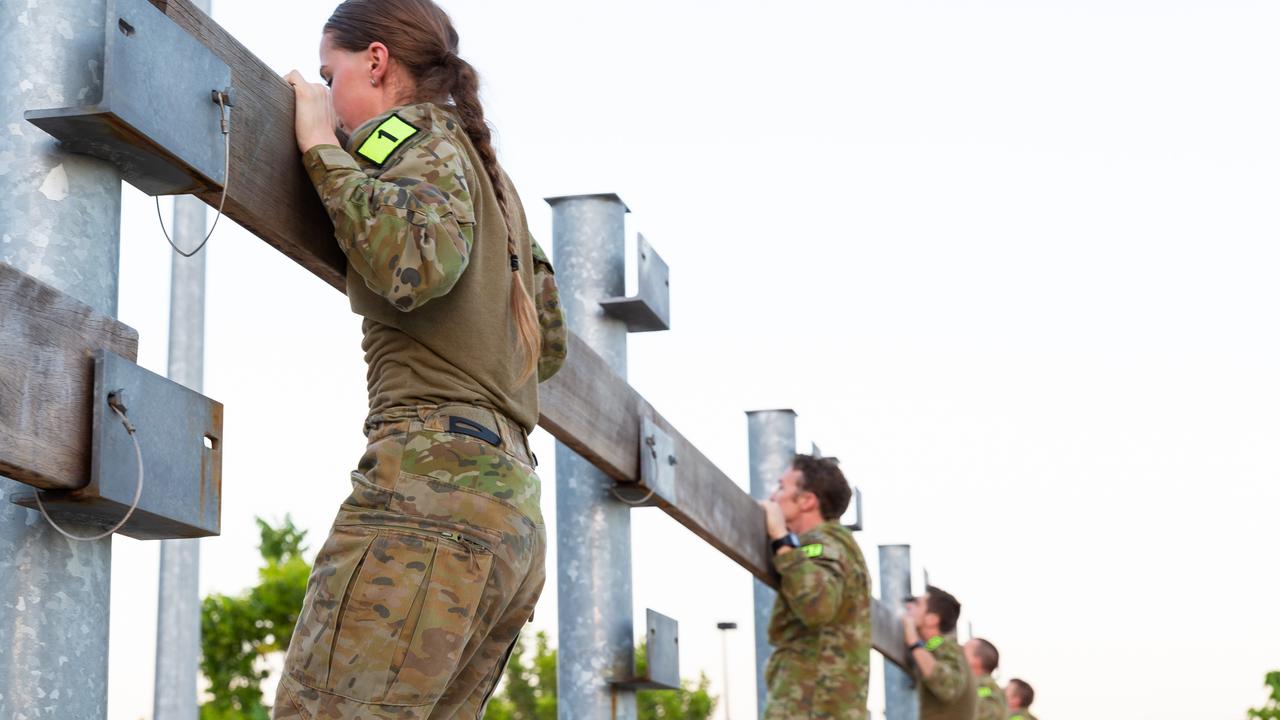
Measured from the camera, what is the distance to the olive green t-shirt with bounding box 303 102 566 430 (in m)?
2.29

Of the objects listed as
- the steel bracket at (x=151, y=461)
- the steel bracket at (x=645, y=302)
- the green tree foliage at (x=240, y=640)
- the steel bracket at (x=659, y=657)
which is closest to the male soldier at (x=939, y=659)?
the steel bracket at (x=659, y=657)

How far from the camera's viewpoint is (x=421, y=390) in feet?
7.96

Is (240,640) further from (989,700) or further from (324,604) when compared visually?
(324,604)

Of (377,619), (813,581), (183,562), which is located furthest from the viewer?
(183,562)

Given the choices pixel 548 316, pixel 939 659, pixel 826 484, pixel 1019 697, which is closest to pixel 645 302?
pixel 548 316

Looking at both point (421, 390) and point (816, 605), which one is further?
point (816, 605)

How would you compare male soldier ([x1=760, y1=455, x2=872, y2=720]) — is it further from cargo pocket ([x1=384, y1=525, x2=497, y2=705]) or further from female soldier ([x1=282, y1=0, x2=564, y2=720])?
cargo pocket ([x1=384, y1=525, x2=497, y2=705])

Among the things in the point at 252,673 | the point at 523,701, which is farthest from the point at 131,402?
the point at 523,701

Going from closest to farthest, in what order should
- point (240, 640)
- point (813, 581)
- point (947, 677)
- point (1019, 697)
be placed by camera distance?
point (813, 581) → point (947, 677) → point (1019, 697) → point (240, 640)

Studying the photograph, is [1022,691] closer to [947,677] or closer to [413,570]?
[947,677]

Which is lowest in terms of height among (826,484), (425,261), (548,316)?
(425,261)

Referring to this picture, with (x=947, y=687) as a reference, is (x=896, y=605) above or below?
above

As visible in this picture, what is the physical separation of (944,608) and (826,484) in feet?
12.3

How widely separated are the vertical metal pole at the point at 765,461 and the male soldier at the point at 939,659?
2707 mm
